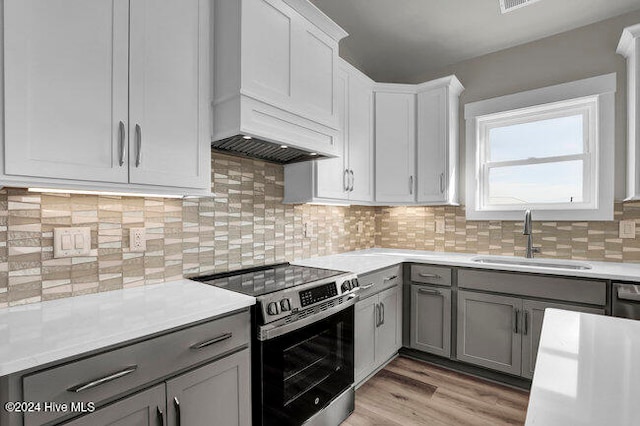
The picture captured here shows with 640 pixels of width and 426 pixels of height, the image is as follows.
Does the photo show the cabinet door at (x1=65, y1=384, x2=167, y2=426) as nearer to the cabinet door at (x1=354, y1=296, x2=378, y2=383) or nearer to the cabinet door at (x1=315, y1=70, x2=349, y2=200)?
the cabinet door at (x1=354, y1=296, x2=378, y2=383)

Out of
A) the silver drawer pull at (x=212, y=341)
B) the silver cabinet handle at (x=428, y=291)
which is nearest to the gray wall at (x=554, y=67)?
the silver cabinet handle at (x=428, y=291)

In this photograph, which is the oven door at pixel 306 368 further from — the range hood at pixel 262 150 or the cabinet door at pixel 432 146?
the cabinet door at pixel 432 146

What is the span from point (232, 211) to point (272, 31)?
1.08 meters

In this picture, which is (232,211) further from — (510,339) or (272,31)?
(510,339)

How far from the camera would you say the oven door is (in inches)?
58.1

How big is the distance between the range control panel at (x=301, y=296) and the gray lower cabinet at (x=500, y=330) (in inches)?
41.6

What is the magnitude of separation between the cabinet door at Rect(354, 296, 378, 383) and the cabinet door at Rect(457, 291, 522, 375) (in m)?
0.70

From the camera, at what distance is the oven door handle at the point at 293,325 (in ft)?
4.69

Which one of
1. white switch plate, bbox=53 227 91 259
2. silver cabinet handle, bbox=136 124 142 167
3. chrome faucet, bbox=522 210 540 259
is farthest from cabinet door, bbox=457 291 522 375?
white switch plate, bbox=53 227 91 259

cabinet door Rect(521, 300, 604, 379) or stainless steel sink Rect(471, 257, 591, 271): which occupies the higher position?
stainless steel sink Rect(471, 257, 591, 271)

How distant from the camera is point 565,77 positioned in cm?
266

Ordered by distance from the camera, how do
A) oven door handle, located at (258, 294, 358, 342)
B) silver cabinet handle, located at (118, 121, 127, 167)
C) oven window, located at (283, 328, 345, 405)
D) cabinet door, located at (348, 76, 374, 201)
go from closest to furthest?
silver cabinet handle, located at (118, 121, 127, 167)
oven door handle, located at (258, 294, 358, 342)
oven window, located at (283, 328, 345, 405)
cabinet door, located at (348, 76, 374, 201)

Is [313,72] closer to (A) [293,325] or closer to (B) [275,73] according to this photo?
(B) [275,73]

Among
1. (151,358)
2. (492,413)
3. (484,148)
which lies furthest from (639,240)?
(151,358)
